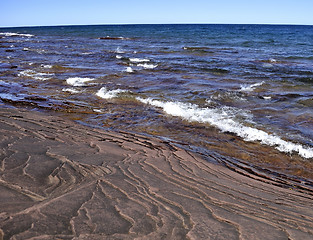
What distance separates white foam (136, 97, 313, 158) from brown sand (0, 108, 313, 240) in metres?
1.58

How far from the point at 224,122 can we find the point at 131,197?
4.32 metres

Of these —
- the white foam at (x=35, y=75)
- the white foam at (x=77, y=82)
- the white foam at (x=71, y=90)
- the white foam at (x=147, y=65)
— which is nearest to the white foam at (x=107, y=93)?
the white foam at (x=71, y=90)

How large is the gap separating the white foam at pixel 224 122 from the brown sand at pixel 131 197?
158cm

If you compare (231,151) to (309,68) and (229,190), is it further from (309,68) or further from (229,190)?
(309,68)

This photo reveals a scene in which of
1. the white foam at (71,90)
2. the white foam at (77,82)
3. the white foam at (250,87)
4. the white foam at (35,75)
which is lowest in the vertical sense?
the white foam at (250,87)

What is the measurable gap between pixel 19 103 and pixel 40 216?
6692 mm

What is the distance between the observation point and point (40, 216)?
2605 millimetres

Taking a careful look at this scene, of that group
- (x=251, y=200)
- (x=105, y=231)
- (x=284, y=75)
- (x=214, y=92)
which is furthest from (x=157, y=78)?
(x=105, y=231)

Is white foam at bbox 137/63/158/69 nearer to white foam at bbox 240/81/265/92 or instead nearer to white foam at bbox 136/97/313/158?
white foam at bbox 240/81/265/92

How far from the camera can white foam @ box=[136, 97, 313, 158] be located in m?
5.51

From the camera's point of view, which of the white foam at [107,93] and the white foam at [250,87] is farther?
the white foam at [250,87]

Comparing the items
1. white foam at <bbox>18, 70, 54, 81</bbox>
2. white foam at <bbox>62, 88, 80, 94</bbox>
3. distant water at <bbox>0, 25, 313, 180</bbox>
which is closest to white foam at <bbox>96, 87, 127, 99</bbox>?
distant water at <bbox>0, 25, 313, 180</bbox>

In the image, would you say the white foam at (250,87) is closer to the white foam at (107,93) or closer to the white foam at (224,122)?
the white foam at (224,122)

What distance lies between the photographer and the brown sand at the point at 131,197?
8.39 ft
